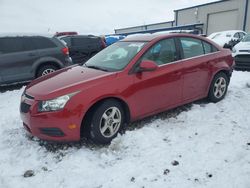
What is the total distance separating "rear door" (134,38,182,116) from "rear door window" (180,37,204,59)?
0.25 m

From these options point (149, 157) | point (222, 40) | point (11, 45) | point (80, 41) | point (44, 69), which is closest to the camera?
point (149, 157)

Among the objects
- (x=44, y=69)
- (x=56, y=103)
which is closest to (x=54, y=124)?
(x=56, y=103)

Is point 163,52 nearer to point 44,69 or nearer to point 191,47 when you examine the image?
point 191,47

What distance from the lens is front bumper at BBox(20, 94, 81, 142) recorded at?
354 cm

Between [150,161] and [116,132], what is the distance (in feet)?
2.76

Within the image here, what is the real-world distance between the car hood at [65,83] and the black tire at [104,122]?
1.27 feet

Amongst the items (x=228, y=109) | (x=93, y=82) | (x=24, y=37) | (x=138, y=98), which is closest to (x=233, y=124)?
(x=228, y=109)

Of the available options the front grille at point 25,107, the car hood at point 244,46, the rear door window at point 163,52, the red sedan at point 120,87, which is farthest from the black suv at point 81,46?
the front grille at point 25,107

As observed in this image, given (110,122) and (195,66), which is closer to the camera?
(110,122)

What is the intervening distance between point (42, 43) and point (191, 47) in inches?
199

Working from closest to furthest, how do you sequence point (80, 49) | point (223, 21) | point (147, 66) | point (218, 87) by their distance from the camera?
point (147, 66) → point (218, 87) → point (80, 49) → point (223, 21)

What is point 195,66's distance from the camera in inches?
195

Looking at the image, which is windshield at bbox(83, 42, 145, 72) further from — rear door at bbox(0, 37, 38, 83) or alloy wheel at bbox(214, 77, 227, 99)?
rear door at bbox(0, 37, 38, 83)

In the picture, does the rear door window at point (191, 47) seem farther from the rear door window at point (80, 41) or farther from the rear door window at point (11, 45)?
the rear door window at point (80, 41)
